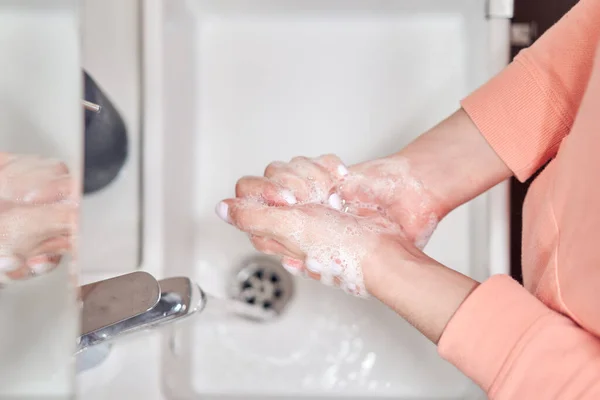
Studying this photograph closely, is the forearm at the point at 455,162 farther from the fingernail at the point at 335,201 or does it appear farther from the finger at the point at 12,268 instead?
the finger at the point at 12,268

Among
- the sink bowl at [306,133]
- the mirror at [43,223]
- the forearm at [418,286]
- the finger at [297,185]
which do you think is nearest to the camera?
the mirror at [43,223]

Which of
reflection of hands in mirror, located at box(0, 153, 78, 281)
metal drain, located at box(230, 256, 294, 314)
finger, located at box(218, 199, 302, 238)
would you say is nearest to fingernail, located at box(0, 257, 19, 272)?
reflection of hands in mirror, located at box(0, 153, 78, 281)

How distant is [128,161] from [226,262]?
0.20m

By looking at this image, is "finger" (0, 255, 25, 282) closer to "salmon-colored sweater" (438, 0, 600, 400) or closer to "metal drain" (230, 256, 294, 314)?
"salmon-colored sweater" (438, 0, 600, 400)

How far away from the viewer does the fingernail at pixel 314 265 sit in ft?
1.84

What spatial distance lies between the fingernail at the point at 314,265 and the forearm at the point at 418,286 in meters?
0.05

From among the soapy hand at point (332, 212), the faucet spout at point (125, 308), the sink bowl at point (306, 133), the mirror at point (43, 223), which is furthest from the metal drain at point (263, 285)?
the mirror at point (43, 223)

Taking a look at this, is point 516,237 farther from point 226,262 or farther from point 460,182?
point 226,262

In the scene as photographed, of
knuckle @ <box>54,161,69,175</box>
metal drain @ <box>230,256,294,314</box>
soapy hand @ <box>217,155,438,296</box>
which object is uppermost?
knuckle @ <box>54,161,69,175</box>

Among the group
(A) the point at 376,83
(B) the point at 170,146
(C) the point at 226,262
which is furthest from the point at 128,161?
(A) the point at 376,83

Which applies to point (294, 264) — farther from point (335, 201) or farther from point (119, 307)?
point (119, 307)

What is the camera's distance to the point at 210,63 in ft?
2.66

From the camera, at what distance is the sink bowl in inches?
29.7

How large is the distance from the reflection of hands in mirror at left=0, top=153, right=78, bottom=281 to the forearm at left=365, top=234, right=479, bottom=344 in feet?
0.95
